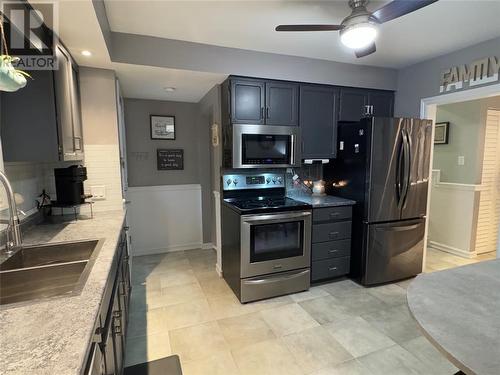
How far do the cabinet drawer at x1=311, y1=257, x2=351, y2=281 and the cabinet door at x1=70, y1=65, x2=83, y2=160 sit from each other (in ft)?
8.19

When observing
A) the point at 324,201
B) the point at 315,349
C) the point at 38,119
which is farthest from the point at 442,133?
the point at 38,119

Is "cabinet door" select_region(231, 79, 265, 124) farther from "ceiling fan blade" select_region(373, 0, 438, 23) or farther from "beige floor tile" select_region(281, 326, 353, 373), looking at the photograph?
"beige floor tile" select_region(281, 326, 353, 373)

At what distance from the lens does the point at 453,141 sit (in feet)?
12.7

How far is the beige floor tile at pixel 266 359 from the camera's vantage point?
72.6 inches

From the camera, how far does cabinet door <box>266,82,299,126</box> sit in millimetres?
2947

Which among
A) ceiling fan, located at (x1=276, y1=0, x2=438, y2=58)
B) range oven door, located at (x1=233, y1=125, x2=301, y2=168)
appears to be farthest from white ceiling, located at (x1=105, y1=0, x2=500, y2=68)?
range oven door, located at (x1=233, y1=125, x2=301, y2=168)

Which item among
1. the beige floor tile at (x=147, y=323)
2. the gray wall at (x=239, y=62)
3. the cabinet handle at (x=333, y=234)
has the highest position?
the gray wall at (x=239, y=62)

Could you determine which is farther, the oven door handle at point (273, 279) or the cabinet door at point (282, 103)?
the cabinet door at point (282, 103)

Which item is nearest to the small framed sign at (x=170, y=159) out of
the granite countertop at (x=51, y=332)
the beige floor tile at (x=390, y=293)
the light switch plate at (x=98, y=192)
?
the light switch plate at (x=98, y=192)

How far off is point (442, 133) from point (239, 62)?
3.17 meters

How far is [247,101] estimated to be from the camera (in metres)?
2.86

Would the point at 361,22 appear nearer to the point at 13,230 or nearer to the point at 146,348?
the point at 13,230

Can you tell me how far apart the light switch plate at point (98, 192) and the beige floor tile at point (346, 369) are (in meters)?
2.29

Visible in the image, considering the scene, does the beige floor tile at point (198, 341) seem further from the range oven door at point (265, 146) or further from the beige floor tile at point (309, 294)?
the range oven door at point (265, 146)
